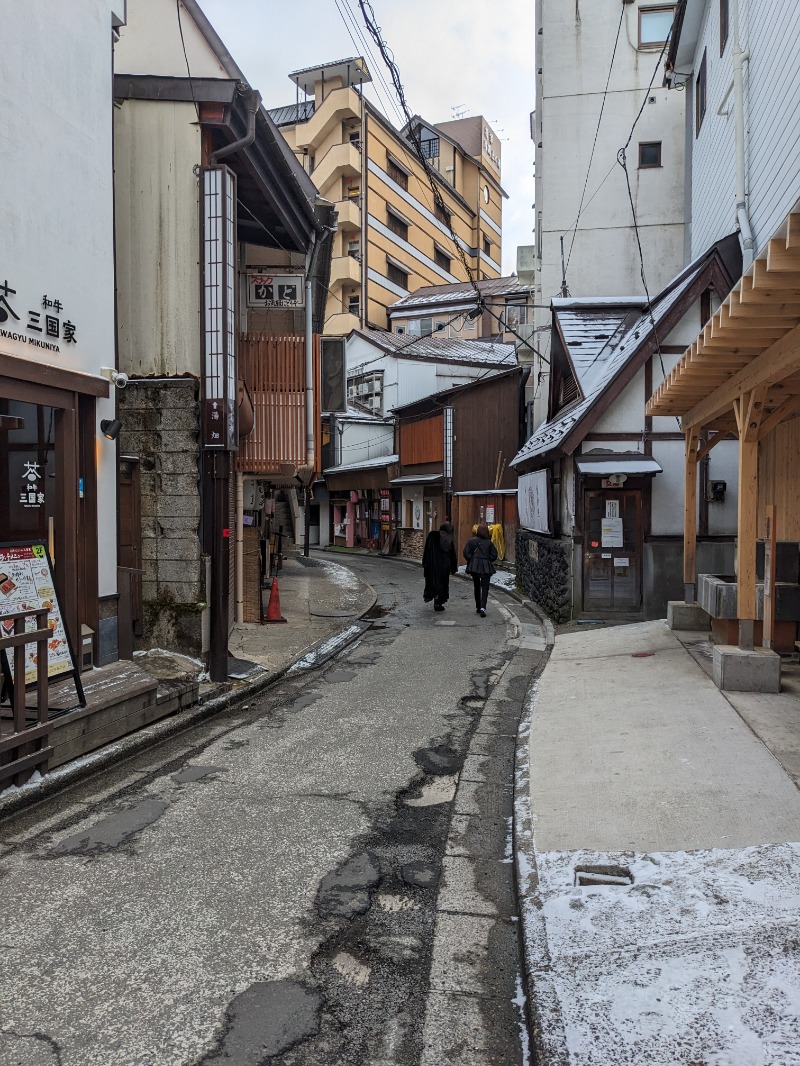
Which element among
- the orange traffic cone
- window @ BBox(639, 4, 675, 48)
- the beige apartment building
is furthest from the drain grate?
the beige apartment building

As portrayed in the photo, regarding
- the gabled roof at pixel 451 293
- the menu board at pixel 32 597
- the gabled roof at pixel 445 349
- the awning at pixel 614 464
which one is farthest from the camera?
the gabled roof at pixel 451 293

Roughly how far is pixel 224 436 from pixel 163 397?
1.07m

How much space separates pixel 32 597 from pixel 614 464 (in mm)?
10432

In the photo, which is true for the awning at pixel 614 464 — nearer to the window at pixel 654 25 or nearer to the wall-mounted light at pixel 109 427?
the wall-mounted light at pixel 109 427

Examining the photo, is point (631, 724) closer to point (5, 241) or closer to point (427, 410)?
point (5, 241)

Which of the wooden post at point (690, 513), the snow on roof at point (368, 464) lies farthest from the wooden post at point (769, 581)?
the snow on roof at point (368, 464)

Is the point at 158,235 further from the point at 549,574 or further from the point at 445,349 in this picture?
the point at 445,349

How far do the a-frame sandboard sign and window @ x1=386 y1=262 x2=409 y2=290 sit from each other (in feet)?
138

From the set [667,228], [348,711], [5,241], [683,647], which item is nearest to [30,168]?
[5,241]

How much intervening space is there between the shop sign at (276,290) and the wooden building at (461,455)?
519 inches

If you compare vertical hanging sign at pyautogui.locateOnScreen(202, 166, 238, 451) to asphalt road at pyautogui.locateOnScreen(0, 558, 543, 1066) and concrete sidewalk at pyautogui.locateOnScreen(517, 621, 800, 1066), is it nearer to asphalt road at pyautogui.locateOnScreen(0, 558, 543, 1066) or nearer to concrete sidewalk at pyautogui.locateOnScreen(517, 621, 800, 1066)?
asphalt road at pyautogui.locateOnScreen(0, 558, 543, 1066)

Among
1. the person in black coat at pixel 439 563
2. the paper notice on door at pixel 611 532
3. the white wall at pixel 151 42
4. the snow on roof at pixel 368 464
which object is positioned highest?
the white wall at pixel 151 42

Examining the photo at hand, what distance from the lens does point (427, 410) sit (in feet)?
101

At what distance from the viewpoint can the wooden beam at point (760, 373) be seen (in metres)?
6.86
